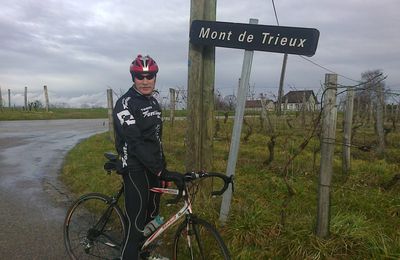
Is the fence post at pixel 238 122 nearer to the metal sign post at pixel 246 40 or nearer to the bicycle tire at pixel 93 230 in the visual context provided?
the metal sign post at pixel 246 40

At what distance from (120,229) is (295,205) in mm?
2818

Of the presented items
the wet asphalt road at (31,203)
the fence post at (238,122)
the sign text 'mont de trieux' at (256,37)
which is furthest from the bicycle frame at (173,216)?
the sign text 'mont de trieux' at (256,37)

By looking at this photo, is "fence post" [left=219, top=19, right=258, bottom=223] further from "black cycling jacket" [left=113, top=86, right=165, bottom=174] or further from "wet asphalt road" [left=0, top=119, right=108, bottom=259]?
"wet asphalt road" [left=0, top=119, right=108, bottom=259]

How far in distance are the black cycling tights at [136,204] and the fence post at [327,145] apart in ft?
5.56

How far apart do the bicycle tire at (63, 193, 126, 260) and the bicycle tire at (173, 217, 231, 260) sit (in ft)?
2.21

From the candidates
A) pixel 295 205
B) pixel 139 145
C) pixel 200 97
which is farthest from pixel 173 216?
pixel 295 205

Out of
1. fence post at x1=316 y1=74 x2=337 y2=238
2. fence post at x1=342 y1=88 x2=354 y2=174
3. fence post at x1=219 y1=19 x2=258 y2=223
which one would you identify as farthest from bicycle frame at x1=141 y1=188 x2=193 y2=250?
fence post at x1=342 y1=88 x2=354 y2=174

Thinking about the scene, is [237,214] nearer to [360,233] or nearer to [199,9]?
[360,233]

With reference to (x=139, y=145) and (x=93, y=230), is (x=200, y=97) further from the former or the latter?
(x=93, y=230)

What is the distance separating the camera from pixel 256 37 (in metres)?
4.23

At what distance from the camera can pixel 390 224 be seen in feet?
16.5

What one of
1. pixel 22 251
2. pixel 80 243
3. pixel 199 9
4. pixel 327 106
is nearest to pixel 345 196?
pixel 327 106

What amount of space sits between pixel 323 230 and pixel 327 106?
4.24 feet

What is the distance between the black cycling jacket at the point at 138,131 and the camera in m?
3.46
